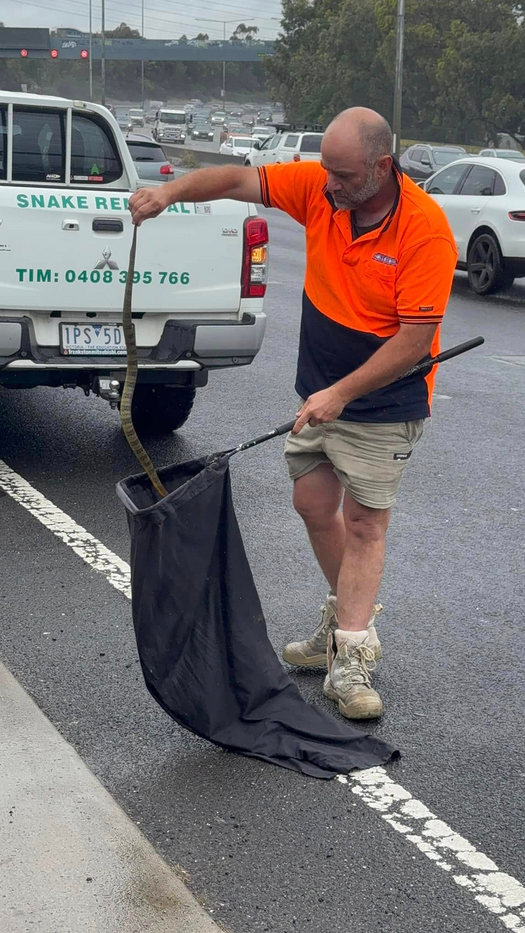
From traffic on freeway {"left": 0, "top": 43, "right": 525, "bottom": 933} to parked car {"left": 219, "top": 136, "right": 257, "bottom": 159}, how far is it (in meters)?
49.3

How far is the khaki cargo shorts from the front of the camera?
12.8 ft

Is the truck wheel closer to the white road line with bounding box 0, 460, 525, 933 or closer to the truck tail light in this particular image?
the truck tail light

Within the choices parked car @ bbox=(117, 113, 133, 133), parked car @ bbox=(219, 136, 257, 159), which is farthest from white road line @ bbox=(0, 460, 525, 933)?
parked car @ bbox=(117, 113, 133, 133)

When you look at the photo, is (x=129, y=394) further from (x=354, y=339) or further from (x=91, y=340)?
(x=91, y=340)

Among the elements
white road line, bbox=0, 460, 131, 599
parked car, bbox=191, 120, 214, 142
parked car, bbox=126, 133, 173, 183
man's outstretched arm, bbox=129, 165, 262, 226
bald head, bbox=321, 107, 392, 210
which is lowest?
parked car, bbox=191, 120, 214, 142

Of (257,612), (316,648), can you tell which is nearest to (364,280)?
(257,612)

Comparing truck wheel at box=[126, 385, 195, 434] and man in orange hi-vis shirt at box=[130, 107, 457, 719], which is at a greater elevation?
man in orange hi-vis shirt at box=[130, 107, 457, 719]

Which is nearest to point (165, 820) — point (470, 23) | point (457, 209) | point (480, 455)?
point (480, 455)

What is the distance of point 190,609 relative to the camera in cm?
352

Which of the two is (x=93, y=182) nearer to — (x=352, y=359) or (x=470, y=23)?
(x=352, y=359)

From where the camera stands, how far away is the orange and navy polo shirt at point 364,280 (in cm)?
359

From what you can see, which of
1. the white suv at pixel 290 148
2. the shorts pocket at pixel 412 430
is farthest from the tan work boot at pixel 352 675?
the white suv at pixel 290 148

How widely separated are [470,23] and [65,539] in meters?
62.9

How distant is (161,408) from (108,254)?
1497 millimetres
